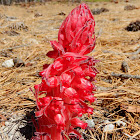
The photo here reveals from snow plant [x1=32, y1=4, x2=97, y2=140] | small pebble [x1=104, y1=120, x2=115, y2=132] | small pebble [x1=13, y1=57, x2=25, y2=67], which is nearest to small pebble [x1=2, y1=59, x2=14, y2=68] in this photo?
small pebble [x1=13, y1=57, x2=25, y2=67]

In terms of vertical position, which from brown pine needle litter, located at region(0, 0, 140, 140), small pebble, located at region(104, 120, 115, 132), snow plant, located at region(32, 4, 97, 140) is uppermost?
snow plant, located at region(32, 4, 97, 140)

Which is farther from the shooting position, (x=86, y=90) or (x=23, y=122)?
(x=23, y=122)

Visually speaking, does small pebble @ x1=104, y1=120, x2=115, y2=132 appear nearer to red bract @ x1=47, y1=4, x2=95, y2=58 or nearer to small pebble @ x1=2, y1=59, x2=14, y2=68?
red bract @ x1=47, y1=4, x2=95, y2=58

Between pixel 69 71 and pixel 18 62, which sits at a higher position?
pixel 69 71

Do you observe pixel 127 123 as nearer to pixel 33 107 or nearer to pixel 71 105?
pixel 71 105

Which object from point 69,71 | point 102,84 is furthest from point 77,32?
point 102,84

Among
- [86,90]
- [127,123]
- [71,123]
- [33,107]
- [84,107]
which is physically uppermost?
[86,90]

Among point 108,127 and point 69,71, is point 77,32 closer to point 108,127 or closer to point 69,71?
point 69,71

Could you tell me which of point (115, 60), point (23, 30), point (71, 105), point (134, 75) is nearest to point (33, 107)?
point (71, 105)
